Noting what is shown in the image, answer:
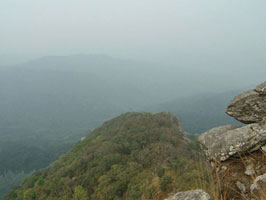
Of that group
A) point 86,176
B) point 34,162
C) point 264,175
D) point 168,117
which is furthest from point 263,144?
point 34,162

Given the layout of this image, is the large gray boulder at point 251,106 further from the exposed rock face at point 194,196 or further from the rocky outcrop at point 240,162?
the exposed rock face at point 194,196

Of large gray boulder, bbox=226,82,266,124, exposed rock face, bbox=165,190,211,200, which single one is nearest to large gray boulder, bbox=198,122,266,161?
large gray boulder, bbox=226,82,266,124

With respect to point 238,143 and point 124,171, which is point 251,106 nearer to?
point 238,143

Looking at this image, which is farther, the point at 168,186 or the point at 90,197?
the point at 90,197

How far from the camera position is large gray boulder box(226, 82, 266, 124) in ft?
18.1

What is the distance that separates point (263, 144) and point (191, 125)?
17761cm

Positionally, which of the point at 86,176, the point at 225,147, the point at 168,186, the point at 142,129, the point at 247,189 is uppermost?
the point at 225,147

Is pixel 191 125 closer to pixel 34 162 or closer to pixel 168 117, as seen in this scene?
pixel 168 117

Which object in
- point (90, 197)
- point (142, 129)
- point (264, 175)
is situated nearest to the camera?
point (264, 175)

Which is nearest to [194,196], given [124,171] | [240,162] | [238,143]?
[240,162]

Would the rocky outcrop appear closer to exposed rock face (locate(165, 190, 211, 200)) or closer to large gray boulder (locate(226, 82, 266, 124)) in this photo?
large gray boulder (locate(226, 82, 266, 124))

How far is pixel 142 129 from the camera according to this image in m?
42.7

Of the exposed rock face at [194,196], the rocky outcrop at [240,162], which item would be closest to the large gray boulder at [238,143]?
the rocky outcrop at [240,162]

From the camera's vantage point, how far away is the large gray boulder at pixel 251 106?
5.50 m
